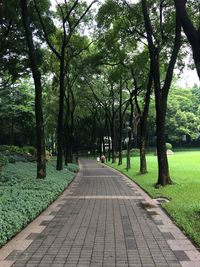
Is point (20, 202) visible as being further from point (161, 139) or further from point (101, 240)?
point (161, 139)

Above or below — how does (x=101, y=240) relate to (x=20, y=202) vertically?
below

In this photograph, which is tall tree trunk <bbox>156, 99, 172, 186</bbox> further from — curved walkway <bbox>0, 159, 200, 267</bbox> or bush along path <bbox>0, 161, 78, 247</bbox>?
curved walkway <bbox>0, 159, 200, 267</bbox>

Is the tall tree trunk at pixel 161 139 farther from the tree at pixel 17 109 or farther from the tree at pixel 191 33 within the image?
the tree at pixel 17 109

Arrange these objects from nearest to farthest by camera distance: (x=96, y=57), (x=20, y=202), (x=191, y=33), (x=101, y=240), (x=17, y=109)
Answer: (x=101, y=240) < (x=191, y=33) < (x=20, y=202) < (x=96, y=57) < (x=17, y=109)

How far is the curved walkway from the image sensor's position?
6.33m

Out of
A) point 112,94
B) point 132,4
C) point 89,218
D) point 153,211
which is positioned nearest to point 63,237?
point 89,218

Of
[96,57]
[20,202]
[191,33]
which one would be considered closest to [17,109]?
[96,57]

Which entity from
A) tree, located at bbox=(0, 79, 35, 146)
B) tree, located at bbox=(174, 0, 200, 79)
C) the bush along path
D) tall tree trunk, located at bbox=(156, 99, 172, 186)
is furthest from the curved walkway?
tree, located at bbox=(0, 79, 35, 146)

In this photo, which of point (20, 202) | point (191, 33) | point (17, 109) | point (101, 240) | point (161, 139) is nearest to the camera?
point (101, 240)

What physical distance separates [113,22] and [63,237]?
637 inches

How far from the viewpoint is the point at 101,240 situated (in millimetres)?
7641

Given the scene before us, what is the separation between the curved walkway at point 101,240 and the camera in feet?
20.8

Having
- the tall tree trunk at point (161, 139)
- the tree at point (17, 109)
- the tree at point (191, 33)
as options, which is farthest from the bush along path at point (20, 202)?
the tree at point (17, 109)

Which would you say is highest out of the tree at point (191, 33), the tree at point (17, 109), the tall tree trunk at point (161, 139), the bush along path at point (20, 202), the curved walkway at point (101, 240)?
the tree at point (17, 109)
